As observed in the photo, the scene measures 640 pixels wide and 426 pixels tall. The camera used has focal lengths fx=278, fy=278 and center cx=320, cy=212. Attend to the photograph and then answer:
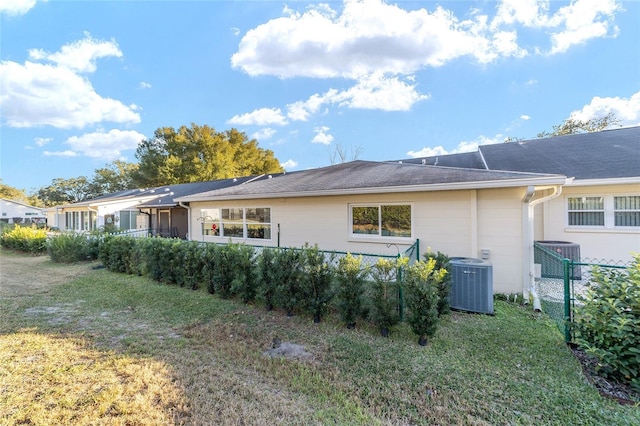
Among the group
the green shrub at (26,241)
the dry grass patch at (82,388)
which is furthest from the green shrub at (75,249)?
the dry grass patch at (82,388)

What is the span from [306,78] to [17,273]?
1726 centimetres

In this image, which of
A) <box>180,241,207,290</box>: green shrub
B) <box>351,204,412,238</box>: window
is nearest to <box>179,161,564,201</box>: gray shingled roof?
<box>351,204,412,238</box>: window

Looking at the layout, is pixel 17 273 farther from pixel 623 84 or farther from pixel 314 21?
pixel 623 84

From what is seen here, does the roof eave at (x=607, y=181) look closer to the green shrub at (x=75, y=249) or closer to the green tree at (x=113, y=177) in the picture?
the green shrub at (x=75, y=249)

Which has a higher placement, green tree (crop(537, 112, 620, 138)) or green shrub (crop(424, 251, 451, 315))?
green tree (crop(537, 112, 620, 138))

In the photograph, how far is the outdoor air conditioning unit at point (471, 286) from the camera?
494 cm

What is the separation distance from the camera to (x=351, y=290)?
176 inches

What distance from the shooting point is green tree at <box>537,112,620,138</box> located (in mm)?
22359

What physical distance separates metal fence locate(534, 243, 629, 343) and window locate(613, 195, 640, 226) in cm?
116

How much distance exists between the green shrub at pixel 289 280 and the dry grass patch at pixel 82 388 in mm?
2120

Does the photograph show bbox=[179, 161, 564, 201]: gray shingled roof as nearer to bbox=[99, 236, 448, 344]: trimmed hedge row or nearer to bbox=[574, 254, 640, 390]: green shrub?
bbox=[99, 236, 448, 344]: trimmed hedge row

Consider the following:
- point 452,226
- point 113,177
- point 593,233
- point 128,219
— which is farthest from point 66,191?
point 593,233

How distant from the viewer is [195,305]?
18.8 ft

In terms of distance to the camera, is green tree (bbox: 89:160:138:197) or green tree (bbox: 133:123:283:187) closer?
green tree (bbox: 133:123:283:187)
